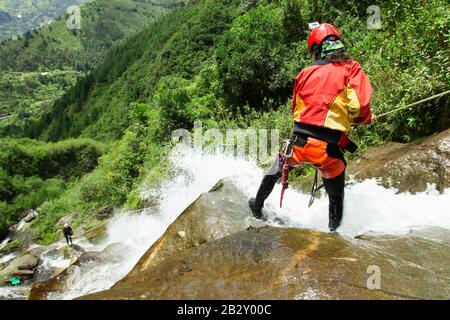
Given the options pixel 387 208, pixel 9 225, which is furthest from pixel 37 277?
pixel 9 225

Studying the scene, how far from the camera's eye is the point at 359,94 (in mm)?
4703

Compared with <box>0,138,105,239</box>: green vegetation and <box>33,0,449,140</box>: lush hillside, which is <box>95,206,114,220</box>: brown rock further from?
<box>0,138,105,239</box>: green vegetation

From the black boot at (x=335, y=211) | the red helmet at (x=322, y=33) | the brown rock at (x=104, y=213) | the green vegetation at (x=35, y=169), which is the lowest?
the green vegetation at (x=35, y=169)

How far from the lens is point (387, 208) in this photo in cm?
644

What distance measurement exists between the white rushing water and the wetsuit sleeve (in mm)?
1797

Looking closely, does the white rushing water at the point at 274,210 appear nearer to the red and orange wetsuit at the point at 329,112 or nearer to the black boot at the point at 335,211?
the black boot at the point at 335,211

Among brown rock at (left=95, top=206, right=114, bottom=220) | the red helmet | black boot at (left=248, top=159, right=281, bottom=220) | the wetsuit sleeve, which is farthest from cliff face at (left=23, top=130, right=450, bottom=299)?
brown rock at (left=95, top=206, right=114, bottom=220)

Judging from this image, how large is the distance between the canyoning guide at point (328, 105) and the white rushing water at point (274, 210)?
49.9 inches

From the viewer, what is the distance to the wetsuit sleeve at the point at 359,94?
15.4 ft

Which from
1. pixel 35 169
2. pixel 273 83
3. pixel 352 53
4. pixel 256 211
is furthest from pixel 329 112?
pixel 35 169

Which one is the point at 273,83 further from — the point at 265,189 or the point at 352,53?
the point at 265,189

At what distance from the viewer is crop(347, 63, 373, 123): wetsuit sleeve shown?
468 centimetres

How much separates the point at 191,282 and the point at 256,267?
0.67 m

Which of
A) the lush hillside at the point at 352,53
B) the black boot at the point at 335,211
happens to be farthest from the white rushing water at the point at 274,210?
the lush hillside at the point at 352,53
